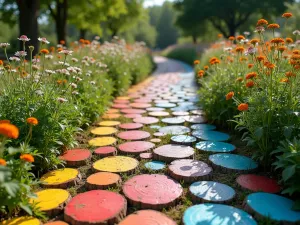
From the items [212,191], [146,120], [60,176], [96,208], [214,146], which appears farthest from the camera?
[146,120]

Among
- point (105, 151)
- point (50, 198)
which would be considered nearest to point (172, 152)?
point (105, 151)

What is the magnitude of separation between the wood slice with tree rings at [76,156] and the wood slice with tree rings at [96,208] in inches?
26.2

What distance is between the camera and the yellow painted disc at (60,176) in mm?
2488

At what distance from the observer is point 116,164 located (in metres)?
2.87

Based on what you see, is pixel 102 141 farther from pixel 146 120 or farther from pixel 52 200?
pixel 52 200

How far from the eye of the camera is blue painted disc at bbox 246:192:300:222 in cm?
194

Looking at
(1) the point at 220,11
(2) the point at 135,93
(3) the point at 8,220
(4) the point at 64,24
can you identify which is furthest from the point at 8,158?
(1) the point at 220,11

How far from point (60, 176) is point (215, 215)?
1448mm

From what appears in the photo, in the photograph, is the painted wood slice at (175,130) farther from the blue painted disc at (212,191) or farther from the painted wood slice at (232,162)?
the blue painted disc at (212,191)

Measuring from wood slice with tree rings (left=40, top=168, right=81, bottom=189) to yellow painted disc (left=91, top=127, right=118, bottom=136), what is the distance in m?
1.13

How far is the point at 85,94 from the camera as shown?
160 inches

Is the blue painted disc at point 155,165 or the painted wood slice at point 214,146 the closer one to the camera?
the blue painted disc at point 155,165

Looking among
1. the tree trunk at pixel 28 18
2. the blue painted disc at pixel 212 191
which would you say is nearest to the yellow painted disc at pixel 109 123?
the blue painted disc at pixel 212 191

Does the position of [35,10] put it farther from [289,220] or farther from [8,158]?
[289,220]
